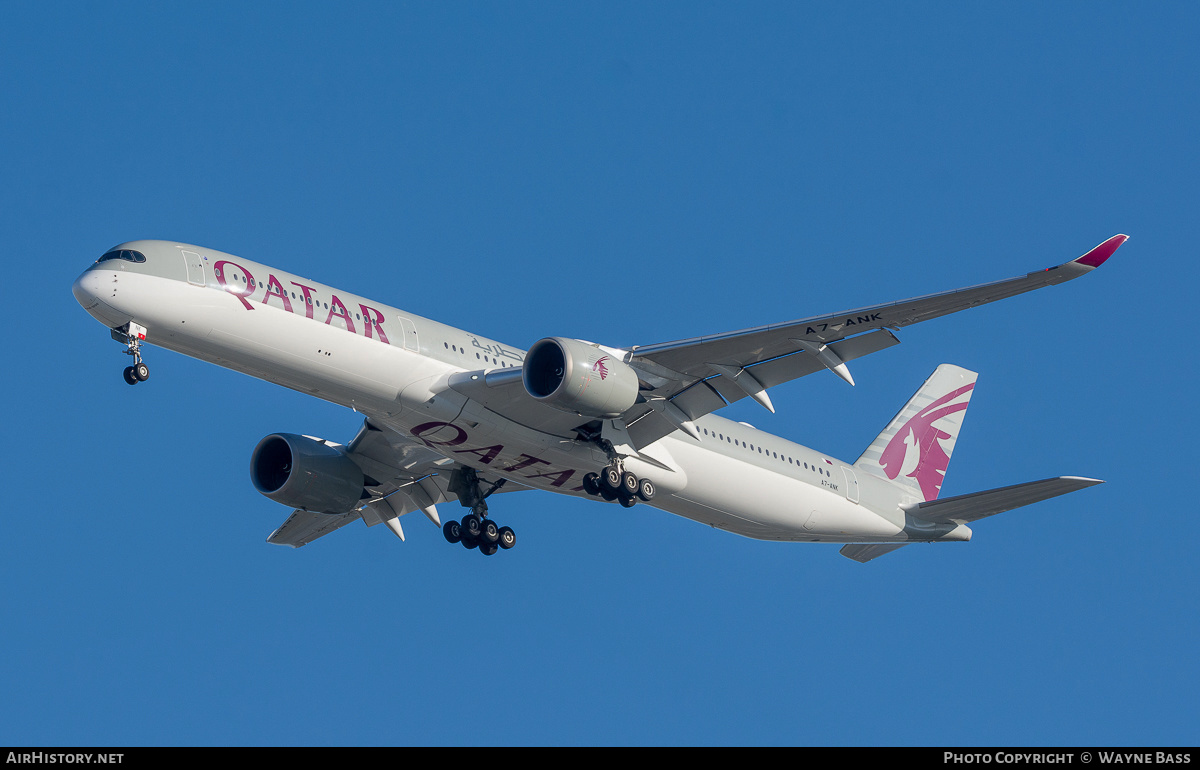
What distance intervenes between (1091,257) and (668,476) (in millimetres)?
10912

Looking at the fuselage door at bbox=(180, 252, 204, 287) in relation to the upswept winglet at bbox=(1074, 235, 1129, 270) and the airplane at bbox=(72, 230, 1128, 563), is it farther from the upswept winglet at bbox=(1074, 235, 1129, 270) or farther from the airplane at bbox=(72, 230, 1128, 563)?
the upswept winglet at bbox=(1074, 235, 1129, 270)

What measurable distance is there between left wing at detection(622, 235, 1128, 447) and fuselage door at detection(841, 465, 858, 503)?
22.5 ft

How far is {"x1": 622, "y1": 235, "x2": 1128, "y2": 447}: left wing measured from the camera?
24.6 m

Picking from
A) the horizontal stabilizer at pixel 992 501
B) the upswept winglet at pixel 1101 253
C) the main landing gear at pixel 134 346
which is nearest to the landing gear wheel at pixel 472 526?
the main landing gear at pixel 134 346

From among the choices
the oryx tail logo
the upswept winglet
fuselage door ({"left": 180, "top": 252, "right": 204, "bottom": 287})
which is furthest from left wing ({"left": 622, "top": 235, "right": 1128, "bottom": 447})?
the oryx tail logo

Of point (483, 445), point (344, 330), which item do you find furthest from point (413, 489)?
point (344, 330)

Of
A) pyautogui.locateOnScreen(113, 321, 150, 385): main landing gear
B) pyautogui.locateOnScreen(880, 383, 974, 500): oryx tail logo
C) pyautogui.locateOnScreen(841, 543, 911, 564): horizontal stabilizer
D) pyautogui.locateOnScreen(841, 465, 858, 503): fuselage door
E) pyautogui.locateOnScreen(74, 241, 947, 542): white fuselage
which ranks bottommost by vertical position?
pyautogui.locateOnScreen(113, 321, 150, 385): main landing gear

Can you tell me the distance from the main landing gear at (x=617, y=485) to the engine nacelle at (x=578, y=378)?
224 centimetres

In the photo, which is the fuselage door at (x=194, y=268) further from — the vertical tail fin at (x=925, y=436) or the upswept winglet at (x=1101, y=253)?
the vertical tail fin at (x=925, y=436)

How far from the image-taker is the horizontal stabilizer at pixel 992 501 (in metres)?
28.8

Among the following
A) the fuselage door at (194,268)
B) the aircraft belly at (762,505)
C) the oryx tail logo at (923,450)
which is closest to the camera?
the fuselage door at (194,268)

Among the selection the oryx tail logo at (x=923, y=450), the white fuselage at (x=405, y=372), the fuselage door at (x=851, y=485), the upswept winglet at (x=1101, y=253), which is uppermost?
the oryx tail logo at (x=923, y=450)

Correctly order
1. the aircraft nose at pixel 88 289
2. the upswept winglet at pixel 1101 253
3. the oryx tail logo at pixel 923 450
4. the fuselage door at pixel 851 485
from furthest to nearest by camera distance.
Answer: the oryx tail logo at pixel 923 450
the fuselage door at pixel 851 485
the aircraft nose at pixel 88 289
the upswept winglet at pixel 1101 253
